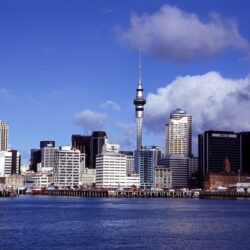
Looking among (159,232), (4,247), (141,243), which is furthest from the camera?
(159,232)

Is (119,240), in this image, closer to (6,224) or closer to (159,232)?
(159,232)

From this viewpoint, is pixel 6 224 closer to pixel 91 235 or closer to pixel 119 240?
pixel 91 235

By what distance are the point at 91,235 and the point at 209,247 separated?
1907cm

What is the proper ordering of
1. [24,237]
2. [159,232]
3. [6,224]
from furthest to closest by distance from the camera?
1. [6,224]
2. [159,232]
3. [24,237]

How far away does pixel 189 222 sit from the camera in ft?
374

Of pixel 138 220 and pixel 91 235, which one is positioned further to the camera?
pixel 138 220

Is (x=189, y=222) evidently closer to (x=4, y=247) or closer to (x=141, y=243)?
(x=141, y=243)

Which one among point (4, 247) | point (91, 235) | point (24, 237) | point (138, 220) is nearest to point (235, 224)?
point (138, 220)

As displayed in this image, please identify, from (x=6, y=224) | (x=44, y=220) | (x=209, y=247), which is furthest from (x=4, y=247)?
(x=44, y=220)

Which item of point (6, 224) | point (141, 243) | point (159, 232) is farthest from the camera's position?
point (6, 224)

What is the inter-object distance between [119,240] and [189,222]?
107ft

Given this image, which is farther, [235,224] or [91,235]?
[235,224]

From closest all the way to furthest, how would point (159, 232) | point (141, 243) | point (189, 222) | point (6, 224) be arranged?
point (141, 243)
point (159, 232)
point (6, 224)
point (189, 222)

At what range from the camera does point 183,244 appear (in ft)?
261
